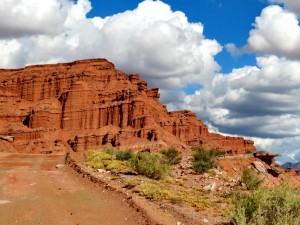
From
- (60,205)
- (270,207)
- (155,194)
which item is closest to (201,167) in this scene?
(155,194)

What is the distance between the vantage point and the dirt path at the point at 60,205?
12031 mm

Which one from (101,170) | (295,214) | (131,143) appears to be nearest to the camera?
(295,214)

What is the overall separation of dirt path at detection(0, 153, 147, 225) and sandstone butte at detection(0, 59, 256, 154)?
66.2 m

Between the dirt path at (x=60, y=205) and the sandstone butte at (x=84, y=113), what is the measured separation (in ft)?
217

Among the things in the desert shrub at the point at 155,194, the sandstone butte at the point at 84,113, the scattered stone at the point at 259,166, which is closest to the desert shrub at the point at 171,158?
the scattered stone at the point at 259,166

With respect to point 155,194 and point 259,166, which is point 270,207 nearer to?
point 155,194

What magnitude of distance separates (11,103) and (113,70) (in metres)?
32.2

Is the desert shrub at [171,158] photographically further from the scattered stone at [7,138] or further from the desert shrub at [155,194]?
the scattered stone at [7,138]

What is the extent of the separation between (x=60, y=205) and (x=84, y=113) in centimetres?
9246

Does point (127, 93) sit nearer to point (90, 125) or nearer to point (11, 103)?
point (90, 125)

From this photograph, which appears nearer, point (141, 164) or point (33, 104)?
point (141, 164)

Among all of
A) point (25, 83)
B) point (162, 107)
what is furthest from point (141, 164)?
point (25, 83)

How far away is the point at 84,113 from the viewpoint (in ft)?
346

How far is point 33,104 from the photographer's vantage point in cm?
11456
